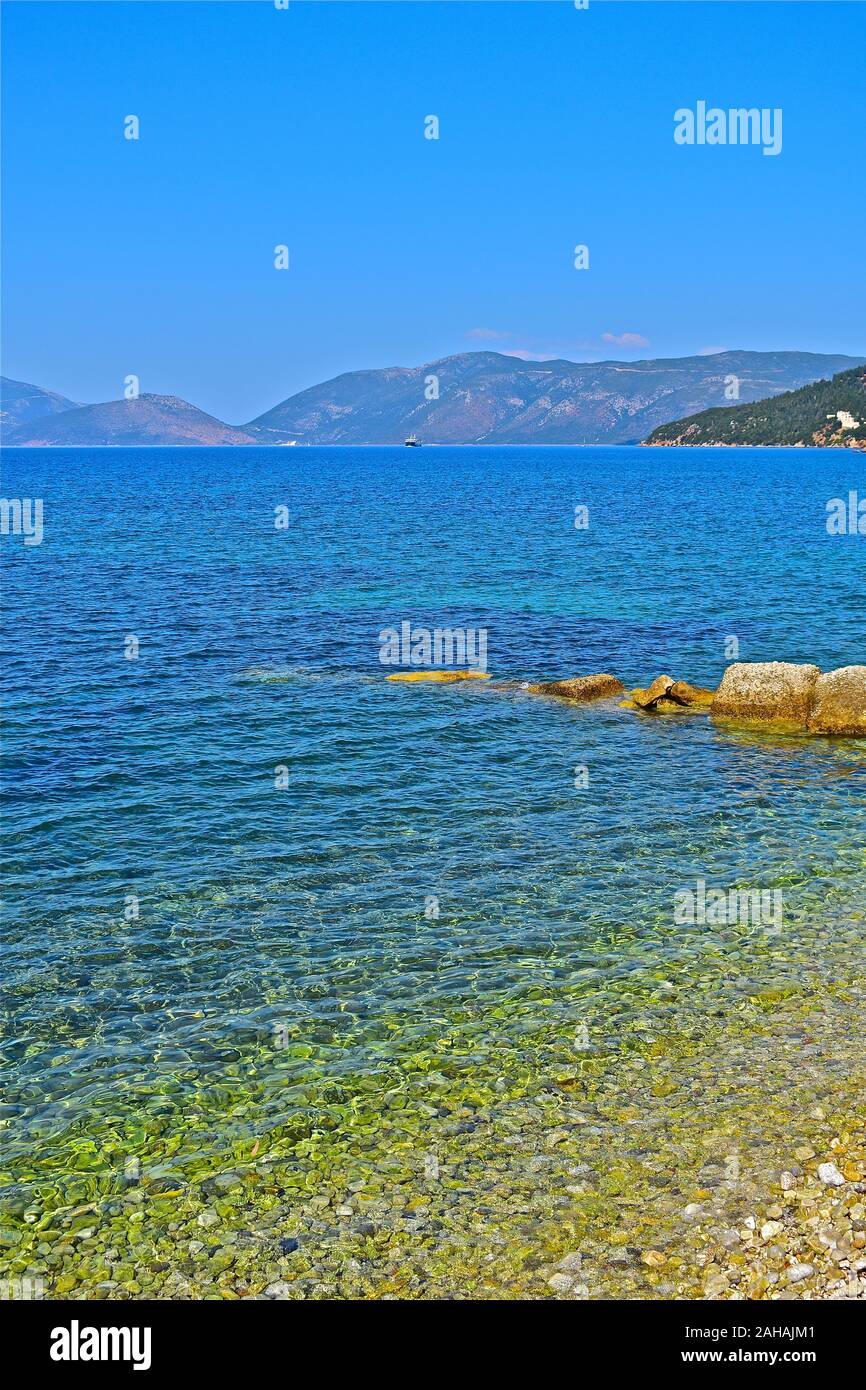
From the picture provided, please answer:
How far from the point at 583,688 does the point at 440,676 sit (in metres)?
6.13

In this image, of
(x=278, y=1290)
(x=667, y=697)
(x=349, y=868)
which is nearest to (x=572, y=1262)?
(x=278, y=1290)

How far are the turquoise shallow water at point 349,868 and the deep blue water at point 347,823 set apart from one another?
10 centimetres

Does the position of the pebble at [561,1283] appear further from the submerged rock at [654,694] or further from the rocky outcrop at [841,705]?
the submerged rock at [654,694]

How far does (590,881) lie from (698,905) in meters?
2.36

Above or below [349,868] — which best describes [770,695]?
above

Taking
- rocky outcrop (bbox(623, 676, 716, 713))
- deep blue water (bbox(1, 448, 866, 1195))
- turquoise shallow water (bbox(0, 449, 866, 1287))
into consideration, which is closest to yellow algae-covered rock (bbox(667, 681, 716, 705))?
rocky outcrop (bbox(623, 676, 716, 713))

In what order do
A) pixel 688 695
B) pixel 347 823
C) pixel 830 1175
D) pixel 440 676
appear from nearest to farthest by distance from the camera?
pixel 830 1175 < pixel 347 823 < pixel 688 695 < pixel 440 676

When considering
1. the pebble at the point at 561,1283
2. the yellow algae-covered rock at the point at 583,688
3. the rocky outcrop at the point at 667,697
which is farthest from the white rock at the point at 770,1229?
the yellow algae-covered rock at the point at 583,688

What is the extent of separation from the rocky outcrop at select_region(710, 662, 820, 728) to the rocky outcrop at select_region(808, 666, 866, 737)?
0.56 metres

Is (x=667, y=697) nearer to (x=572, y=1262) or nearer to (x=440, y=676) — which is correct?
(x=440, y=676)

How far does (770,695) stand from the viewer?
1372 inches

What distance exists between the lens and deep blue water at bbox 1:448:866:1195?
56.1 feet
